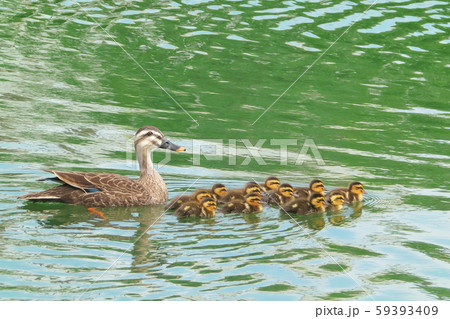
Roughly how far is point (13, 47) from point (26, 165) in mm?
4781

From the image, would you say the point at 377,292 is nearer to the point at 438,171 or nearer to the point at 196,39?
the point at 438,171

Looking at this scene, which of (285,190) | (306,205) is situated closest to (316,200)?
(306,205)

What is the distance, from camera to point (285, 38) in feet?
48.6

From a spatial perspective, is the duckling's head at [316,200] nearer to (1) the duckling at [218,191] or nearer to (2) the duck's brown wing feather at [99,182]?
(1) the duckling at [218,191]

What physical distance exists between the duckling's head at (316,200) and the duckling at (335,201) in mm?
196

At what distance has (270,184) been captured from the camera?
902 cm

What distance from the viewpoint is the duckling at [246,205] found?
8.38 m

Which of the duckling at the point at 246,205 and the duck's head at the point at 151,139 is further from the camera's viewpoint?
the duck's head at the point at 151,139

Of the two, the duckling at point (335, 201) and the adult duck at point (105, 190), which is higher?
the adult duck at point (105, 190)

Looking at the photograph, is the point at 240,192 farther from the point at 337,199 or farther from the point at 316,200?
the point at 337,199

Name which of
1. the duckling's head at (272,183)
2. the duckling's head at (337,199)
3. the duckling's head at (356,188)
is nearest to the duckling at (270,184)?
the duckling's head at (272,183)

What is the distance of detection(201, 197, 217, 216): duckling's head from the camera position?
8211mm
